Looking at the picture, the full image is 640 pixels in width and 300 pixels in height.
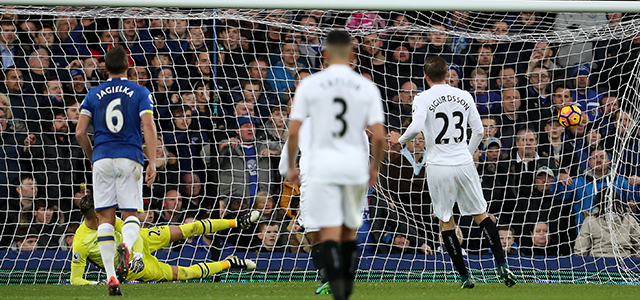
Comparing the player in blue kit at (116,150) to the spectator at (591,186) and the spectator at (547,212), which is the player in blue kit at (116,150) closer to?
the spectator at (547,212)

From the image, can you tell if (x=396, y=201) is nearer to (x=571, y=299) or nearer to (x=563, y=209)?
(x=563, y=209)

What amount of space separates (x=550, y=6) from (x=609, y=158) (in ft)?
8.60

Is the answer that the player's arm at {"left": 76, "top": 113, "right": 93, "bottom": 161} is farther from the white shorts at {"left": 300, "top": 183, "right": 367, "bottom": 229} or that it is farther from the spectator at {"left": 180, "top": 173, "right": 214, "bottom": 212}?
the spectator at {"left": 180, "top": 173, "right": 214, "bottom": 212}

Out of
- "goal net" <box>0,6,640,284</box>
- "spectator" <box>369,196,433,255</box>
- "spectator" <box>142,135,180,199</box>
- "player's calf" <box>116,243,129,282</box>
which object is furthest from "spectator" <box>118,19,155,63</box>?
"player's calf" <box>116,243,129,282</box>

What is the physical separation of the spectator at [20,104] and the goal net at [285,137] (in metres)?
0.02

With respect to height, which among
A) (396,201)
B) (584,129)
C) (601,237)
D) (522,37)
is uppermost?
(522,37)

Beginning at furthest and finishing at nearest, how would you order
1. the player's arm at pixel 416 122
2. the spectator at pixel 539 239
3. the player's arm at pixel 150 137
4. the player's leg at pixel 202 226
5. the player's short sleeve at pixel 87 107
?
the spectator at pixel 539 239 → the player's leg at pixel 202 226 → the player's arm at pixel 416 122 → the player's short sleeve at pixel 87 107 → the player's arm at pixel 150 137

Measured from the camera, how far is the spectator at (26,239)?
8.33m

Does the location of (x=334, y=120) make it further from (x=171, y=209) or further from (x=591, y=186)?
(x=591, y=186)

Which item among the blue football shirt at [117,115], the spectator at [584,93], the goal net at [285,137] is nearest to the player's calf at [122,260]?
the blue football shirt at [117,115]

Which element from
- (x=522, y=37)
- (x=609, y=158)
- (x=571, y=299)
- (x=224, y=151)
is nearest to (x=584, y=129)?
(x=609, y=158)

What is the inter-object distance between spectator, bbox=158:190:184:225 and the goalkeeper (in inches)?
38.5

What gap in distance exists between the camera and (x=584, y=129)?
8734mm

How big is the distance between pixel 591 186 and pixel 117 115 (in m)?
5.46
